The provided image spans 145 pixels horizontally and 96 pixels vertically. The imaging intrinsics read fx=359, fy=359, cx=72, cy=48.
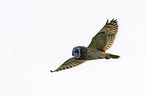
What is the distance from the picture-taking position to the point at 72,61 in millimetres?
23859

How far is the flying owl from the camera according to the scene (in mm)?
22250

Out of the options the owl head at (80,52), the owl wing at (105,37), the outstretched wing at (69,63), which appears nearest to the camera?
the owl head at (80,52)

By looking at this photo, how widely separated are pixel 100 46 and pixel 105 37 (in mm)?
684

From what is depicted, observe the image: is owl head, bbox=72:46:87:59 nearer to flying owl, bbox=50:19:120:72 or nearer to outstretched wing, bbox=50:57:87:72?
flying owl, bbox=50:19:120:72

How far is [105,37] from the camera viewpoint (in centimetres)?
2255

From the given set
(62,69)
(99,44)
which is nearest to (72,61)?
(62,69)

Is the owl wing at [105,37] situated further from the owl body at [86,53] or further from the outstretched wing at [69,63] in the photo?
the outstretched wing at [69,63]

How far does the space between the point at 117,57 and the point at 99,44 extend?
1.41 metres

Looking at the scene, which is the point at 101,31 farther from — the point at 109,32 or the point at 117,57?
the point at 117,57

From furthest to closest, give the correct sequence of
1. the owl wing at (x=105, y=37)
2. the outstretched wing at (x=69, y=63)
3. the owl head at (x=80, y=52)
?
the outstretched wing at (x=69, y=63) < the owl wing at (x=105, y=37) < the owl head at (x=80, y=52)

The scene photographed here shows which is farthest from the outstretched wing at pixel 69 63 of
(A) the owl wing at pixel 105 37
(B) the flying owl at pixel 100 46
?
(A) the owl wing at pixel 105 37

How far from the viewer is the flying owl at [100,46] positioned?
22.2m

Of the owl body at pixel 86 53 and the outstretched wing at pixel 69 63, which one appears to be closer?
the owl body at pixel 86 53

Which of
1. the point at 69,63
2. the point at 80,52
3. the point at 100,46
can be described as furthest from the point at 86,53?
the point at 69,63
